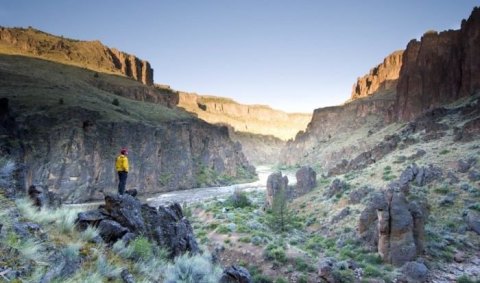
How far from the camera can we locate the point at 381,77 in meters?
135

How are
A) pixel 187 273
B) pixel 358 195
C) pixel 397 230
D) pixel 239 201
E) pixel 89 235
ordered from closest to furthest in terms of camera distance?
pixel 89 235 < pixel 187 273 < pixel 397 230 < pixel 358 195 < pixel 239 201

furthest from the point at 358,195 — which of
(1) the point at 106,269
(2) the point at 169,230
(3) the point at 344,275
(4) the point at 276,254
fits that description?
(1) the point at 106,269

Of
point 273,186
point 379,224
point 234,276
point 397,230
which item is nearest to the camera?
point 234,276

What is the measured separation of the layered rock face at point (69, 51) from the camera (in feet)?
304

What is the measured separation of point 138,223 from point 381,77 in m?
141

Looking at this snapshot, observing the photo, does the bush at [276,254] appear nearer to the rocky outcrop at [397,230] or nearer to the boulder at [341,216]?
the rocky outcrop at [397,230]

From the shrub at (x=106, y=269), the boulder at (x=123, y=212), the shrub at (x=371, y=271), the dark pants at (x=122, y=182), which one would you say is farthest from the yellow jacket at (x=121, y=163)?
the shrub at (x=371, y=271)

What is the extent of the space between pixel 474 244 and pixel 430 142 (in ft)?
65.7

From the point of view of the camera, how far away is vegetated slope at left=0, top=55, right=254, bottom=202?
46.8m

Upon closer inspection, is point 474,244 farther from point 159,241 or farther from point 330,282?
point 159,241

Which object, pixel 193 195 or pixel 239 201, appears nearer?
pixel 239 201

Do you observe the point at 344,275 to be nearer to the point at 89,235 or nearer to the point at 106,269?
the point at 89,235

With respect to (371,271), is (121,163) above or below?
above

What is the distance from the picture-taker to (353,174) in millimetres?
42031
